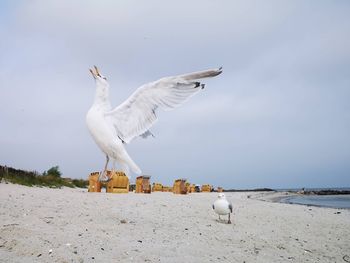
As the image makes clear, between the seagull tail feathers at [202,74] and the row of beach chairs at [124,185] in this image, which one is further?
the row of beach chairs at [124,185]

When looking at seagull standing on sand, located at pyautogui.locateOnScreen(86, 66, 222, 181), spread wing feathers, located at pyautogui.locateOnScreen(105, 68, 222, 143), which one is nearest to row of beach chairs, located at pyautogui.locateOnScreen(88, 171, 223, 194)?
seagull standing on sand, located at pyautogui.locateOnScreen(86, 66, 222, 181)

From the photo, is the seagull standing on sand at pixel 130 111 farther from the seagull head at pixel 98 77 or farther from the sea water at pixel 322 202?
the sea water at pixel 322 202

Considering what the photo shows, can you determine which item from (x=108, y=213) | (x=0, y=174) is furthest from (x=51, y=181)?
(x=108, y=213)

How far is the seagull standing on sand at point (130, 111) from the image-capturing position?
23.5ft

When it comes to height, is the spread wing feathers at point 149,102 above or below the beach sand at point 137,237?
above

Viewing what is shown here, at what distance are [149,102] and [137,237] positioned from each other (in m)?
3.25

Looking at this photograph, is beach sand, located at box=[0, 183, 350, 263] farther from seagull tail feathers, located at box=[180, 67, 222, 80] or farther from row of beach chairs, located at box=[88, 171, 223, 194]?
seagull tail feathers, located at box=[180, 67, 222, 80]

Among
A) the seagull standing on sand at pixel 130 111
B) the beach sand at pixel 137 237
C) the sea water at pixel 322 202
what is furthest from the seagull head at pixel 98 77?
the sea water at pixel 322 202

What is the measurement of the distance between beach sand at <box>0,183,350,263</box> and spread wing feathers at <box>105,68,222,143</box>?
1.53 meters

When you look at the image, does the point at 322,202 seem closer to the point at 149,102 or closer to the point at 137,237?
the point at 149,102

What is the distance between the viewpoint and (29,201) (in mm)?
6559

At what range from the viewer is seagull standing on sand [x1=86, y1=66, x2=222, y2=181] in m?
7.17

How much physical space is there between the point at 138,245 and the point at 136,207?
116 inches

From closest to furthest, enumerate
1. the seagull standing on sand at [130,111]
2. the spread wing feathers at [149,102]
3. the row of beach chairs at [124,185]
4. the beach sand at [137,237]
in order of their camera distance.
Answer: the beach sand at [137,237]
the spread wing feathers at [149,102]
the seagull standing on sand at [130,111]
the row of beach chairs at [124,185]
